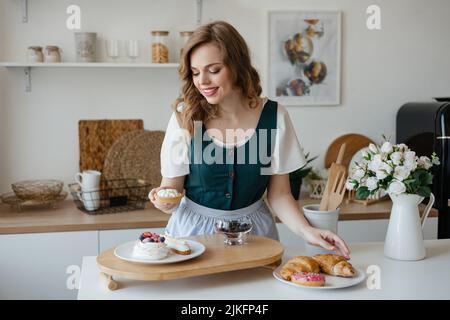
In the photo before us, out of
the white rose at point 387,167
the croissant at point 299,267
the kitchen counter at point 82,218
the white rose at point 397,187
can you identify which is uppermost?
the white rose at point 387,167

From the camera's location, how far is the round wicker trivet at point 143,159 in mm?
3385

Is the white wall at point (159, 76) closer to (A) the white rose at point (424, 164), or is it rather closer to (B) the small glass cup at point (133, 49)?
(B) the small glass cup at point (133, 49)

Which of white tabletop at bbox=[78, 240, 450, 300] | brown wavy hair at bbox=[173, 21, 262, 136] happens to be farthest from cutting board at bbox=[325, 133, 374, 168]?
white tabletop at bbox=[78, 240, 450, 300]

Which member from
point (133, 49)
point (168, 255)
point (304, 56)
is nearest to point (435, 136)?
point (304, 56)

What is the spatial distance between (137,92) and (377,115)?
4.78ft

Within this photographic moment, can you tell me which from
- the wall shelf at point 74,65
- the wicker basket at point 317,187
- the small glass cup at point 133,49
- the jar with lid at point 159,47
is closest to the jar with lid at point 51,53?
the wall shelf at point 74,65

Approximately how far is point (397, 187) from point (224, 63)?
67 centimetres

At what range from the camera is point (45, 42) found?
3328 mm

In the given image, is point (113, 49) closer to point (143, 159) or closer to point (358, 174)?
point (143, 159)

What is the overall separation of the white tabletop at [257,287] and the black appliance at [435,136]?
1358 millimetres

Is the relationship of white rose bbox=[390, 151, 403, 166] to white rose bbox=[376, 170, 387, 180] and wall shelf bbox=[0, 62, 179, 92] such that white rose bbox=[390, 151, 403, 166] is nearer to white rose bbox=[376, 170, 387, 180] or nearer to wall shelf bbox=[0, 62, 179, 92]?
white rose bbox=[376, 170, 387, 180]

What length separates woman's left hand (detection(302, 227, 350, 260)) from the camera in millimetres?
1817

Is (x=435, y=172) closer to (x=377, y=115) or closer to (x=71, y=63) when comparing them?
(x=377, y=115)
